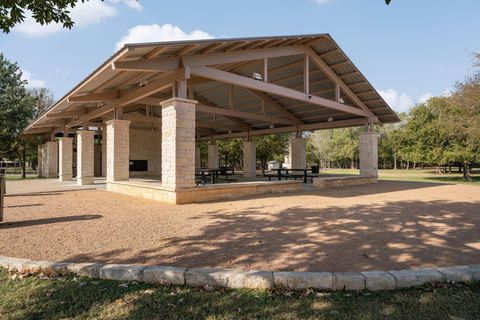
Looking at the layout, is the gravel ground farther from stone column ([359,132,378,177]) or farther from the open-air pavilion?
stone column ([359,132,378,177])

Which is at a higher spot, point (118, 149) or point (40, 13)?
point (40, 13)

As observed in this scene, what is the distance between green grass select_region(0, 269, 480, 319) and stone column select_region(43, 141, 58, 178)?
67.8 ft

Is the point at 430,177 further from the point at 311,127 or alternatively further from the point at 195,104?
the point at 195,104

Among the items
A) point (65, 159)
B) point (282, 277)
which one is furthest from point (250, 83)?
point (65, 159)

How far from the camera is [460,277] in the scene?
124 inches

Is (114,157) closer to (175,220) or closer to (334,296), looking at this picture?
(175,220)

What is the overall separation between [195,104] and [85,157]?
819cm

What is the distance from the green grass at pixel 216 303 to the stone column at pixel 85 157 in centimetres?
1187

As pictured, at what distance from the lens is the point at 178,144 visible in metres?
8.10

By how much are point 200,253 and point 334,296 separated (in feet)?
5.95

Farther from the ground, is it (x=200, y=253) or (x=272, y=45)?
(x=272, y=45)

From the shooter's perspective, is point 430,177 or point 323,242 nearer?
point 323,242

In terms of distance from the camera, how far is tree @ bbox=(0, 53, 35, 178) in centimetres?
2050

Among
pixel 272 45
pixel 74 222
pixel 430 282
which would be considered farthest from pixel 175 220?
pixel 272 45
